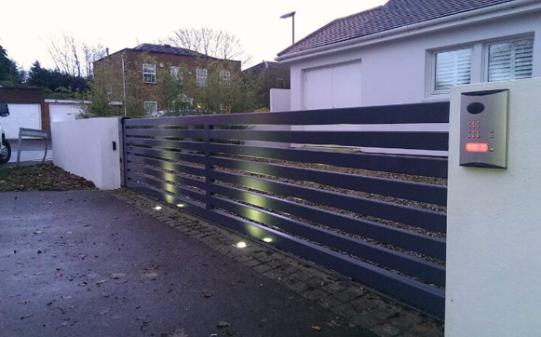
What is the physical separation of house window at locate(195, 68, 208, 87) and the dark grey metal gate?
328 inches

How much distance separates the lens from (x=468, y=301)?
89.4 inches

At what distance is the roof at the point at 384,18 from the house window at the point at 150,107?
183 inches

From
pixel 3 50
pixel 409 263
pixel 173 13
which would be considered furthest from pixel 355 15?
pixel 3 50

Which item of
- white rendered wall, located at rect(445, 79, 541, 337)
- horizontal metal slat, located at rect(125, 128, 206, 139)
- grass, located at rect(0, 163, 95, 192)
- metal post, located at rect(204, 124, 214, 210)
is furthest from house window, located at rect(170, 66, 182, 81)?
white rendered wall, located at rect(445, 79, 541, 337)

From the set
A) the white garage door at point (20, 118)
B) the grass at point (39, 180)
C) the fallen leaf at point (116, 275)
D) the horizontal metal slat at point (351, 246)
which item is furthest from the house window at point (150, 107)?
the white garage door at point (20, 118)

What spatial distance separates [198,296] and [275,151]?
169 centimetres

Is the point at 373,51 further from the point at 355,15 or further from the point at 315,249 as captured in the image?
the point at 315,249

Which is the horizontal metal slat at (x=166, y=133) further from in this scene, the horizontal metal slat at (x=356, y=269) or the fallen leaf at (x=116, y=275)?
the fallen leaf at (x=116, y=275)

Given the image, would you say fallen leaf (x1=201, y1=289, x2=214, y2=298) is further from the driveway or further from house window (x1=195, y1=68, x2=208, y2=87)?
house window (x1=195, y1=68, x2=208, y2=87)

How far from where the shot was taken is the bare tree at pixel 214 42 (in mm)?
36156

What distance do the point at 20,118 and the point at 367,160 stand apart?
3553cm

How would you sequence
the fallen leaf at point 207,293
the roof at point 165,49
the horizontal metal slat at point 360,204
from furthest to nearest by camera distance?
the roof at point 165,49
the fallen leaf at point 207,293
the horizontal metal slat at point 360,204

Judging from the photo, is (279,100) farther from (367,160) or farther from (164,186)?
(367,160)

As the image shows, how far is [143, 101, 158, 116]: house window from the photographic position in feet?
43.9
